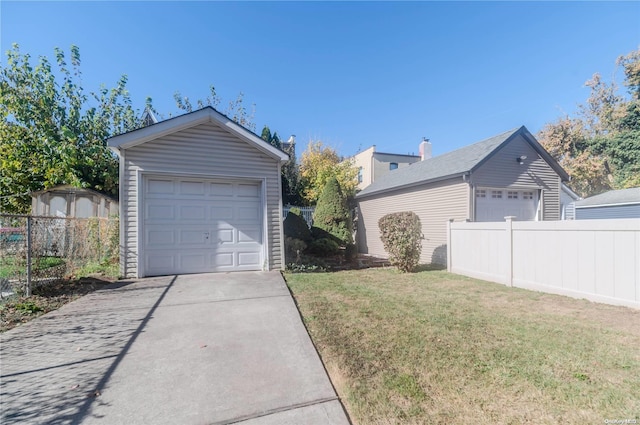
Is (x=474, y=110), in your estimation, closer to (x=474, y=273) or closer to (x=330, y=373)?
(x=474, y=273)

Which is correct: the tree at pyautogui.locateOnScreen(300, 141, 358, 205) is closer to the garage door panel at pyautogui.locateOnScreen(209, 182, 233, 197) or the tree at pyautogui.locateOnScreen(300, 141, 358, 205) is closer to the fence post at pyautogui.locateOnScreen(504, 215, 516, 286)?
the garage door panel at pyautogui.locateOnScreen(209, 182, 233, 197)

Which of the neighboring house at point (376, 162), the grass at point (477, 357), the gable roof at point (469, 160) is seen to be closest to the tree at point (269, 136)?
the neighboring house at point (376, 162)

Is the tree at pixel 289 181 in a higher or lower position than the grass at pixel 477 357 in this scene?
higher

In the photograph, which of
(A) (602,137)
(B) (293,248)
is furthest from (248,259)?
(A) (602,137)

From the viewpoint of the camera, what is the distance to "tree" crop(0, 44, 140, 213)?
10.0 m

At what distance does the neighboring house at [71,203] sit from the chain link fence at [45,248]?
1.48 meters

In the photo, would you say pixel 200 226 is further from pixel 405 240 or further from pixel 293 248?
pixel 405 240

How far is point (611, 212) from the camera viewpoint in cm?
1530

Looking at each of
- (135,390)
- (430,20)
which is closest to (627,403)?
(135,390)

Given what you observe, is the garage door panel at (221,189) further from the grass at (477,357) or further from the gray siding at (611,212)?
the gray siding at (611,212)

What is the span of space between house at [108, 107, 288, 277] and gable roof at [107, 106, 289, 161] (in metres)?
0.02

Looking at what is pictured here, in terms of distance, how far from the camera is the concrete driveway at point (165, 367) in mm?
2170

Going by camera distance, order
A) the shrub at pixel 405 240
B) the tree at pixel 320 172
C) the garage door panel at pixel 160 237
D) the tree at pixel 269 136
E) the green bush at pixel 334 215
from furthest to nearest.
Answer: the tree at pixel 269 136
the tree at pixel 320 172
the green bush at pixel 334 215
the shrub at pixel 405 240
the garage door panel at pixel 160 237

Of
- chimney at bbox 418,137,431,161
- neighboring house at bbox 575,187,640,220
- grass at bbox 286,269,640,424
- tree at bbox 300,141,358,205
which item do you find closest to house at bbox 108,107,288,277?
grass at bbox 286,269,640,424
